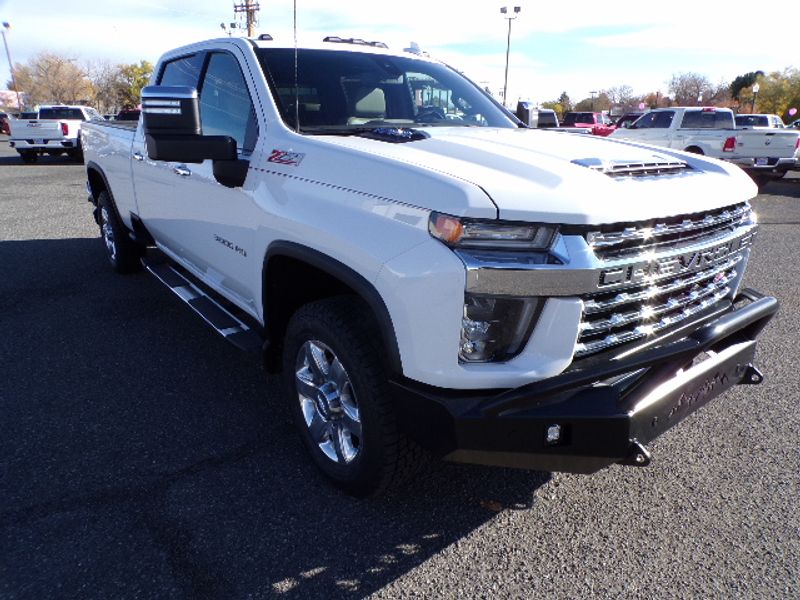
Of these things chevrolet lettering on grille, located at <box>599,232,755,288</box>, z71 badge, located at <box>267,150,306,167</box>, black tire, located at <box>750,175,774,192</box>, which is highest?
z71 badge, located at <box>267,150,306,167</box>

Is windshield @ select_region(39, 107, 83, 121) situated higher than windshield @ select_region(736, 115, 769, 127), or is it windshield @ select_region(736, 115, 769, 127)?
windshield @ select_region(736, 115, 769, 127)

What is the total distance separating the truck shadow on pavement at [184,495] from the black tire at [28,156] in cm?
1825

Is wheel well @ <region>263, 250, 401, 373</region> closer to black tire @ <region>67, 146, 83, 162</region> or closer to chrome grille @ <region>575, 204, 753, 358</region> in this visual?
chrome grille @ <region>575, 204, 753, 358</region>

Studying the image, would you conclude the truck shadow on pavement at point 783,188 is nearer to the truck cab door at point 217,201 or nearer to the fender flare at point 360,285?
the truck cab door at point 217,201

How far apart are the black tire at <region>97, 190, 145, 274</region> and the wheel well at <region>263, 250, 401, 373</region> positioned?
330 cm

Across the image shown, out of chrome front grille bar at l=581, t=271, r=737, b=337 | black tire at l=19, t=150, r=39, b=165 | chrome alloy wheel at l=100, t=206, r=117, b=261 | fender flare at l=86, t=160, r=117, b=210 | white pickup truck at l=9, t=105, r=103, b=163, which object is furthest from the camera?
black tire at l=19, t=150, r=39, b=165

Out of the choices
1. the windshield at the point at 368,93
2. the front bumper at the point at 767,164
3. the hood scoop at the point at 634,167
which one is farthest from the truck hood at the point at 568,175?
the front bumper at the point at 767,164

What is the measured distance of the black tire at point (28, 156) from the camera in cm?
→ 1939

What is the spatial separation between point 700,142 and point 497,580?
15.7 m

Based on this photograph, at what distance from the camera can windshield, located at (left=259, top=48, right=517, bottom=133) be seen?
3.15 meters

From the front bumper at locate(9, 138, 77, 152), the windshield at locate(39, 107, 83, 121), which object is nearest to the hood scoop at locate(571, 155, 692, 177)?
the front bumper at locate(9, 138, 77, 152)

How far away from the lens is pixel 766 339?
4652 millimetres

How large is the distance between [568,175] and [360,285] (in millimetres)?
850

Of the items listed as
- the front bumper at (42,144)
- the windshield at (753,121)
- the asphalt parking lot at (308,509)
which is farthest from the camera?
the windshield at (753,121)
